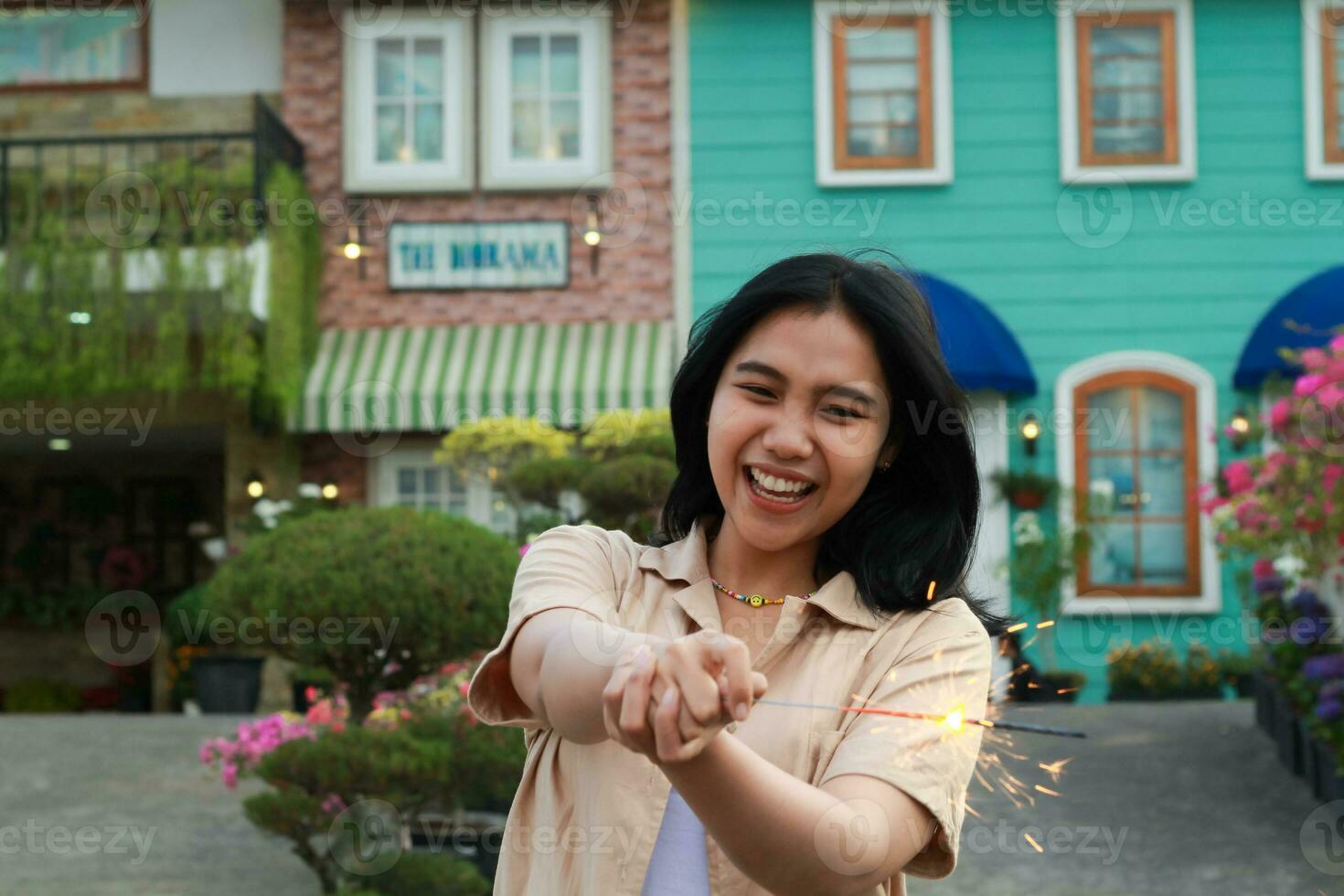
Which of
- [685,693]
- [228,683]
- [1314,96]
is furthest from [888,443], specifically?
[1314,96]

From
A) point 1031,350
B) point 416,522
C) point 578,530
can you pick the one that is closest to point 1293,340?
point 1031,350

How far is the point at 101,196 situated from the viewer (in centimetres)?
1046

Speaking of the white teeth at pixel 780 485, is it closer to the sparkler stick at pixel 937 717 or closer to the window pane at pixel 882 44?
the sparkler stick at pixel 937 717

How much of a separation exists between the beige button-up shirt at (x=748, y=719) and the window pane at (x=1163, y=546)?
382 inches

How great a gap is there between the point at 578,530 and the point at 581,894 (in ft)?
1.27

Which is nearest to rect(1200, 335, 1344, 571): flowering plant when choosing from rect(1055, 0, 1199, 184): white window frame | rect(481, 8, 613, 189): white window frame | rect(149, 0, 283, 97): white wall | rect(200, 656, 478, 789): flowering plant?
rect(200, 656, 478, 789): flowering plant

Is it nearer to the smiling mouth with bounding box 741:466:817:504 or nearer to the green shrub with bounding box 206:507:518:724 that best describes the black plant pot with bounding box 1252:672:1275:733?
the green shrub with bounding box 206:507:518:724

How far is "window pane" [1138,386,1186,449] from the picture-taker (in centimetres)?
1082

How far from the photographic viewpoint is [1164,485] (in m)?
10.8

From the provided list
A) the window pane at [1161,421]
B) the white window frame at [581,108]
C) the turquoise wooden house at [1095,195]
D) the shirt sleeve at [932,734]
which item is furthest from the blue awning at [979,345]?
the shirt sleeve at [932,734]

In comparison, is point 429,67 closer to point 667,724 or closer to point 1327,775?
point 1327,775

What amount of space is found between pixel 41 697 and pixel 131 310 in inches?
180

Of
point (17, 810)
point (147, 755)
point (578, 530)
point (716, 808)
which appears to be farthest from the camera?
point (147, 755)

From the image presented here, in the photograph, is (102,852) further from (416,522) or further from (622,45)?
(622,45)
